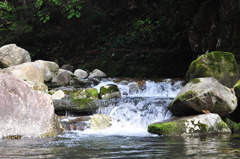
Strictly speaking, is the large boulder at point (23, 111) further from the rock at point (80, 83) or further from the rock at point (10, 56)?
the rock at point (10, 56)

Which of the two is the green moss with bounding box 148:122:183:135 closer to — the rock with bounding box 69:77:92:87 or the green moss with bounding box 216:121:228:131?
the green moss with bounding box 216:121:228:131

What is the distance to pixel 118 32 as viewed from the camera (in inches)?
935

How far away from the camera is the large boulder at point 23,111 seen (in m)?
6.71

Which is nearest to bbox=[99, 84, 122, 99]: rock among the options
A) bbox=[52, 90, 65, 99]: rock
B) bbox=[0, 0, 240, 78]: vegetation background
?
bbox=[52, 90, 65, 99]: rock

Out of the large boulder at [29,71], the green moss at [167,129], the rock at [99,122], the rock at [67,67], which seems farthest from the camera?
the rock at [67,67]

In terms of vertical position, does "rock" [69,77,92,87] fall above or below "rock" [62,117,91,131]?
above

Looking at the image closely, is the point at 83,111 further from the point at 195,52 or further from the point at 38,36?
the point at 38,36

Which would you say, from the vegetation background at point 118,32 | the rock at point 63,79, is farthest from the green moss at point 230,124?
the rock at point 63,79

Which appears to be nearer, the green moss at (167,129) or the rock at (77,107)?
the green moss at (167,129)

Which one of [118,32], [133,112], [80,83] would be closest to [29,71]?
[80,83]

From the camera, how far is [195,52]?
660 inches

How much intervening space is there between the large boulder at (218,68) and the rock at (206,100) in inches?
99.1

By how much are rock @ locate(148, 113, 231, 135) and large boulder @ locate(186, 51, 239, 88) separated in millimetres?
3501

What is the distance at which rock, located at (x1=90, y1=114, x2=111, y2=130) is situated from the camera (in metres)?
8.34
